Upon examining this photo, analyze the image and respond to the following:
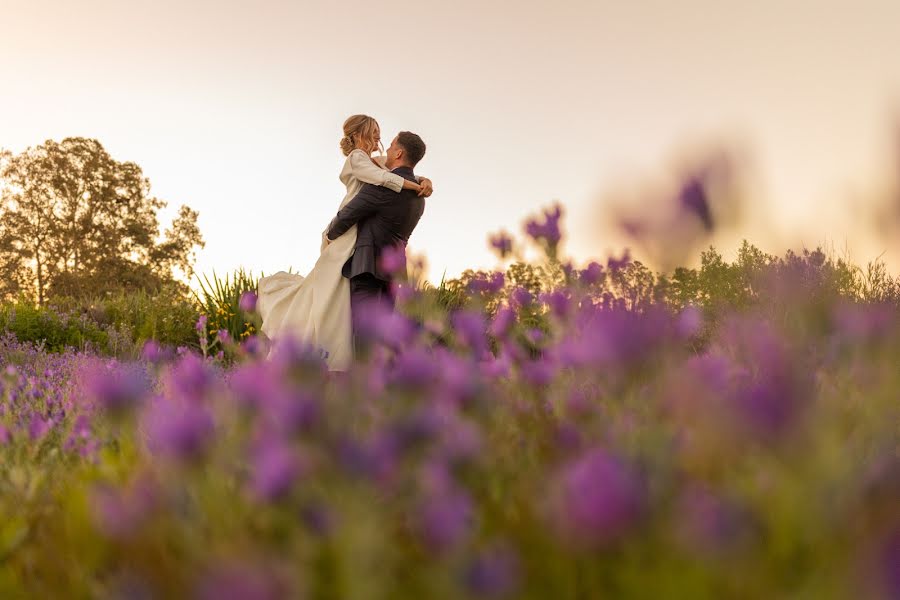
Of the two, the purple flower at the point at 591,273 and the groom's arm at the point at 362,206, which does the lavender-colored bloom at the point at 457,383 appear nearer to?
the purple flower at the point at 591,273

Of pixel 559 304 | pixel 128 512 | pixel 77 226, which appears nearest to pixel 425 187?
pixel 559 304

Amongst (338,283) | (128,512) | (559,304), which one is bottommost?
(128,512)

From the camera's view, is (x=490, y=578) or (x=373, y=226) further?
(x=373, y=226)

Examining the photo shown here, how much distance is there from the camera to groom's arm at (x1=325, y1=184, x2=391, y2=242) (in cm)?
616

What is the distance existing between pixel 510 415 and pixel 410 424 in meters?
1.06

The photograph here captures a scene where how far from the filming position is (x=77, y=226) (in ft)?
93.3

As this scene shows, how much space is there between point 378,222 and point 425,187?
1.64 ft

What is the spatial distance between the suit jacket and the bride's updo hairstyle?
54cm

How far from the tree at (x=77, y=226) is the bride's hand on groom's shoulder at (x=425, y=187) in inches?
939

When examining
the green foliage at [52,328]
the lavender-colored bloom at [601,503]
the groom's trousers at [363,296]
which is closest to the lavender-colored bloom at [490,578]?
the lavender-colored bloom at [601,503]

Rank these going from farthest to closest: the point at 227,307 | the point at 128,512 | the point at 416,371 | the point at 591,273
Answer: the point at 227,307, the point at 591,273, the point at 416,371, the point at 128,512

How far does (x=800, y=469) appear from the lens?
1138 mm

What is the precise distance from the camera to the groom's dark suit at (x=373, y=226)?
6184 mm

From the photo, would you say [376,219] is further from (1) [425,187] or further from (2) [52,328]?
(2) [52,328]
